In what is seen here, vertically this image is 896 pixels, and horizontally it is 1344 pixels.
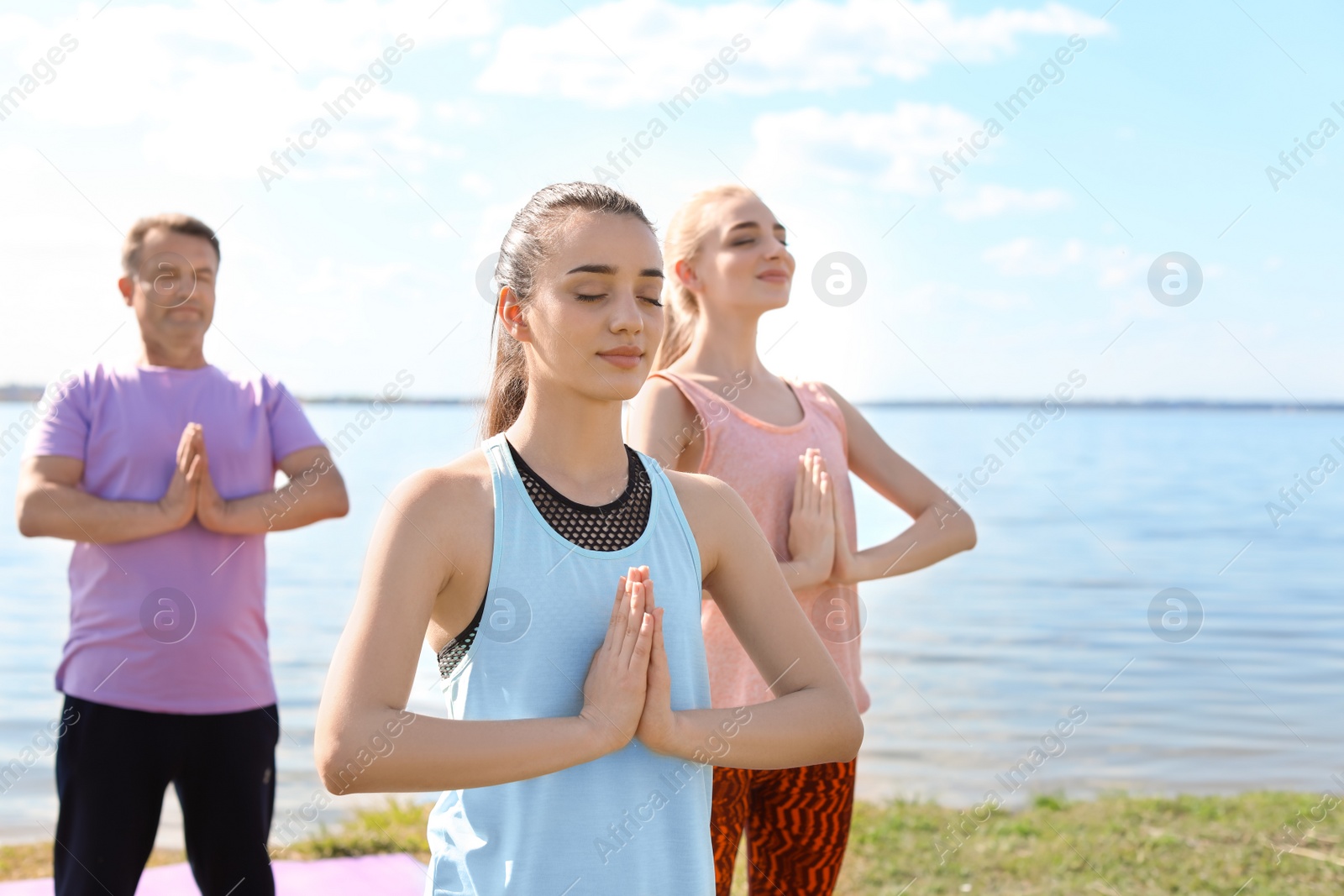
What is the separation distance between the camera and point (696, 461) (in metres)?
2.76

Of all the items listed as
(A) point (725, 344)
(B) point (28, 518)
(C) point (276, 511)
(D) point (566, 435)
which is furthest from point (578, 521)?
(B) point (28, 518)

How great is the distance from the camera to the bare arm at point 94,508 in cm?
307

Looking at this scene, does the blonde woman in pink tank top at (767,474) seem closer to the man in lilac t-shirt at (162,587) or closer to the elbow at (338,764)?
the elbow at (338,764)

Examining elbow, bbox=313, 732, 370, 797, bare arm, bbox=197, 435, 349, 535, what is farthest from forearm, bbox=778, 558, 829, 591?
bare arm, bbox=197, 435, 349, 535

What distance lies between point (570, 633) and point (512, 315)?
1.81 feet

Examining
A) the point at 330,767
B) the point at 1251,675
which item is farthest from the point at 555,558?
the point at 1251,675

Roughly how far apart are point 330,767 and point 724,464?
1.36m

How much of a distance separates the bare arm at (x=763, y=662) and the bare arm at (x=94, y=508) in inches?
67.8

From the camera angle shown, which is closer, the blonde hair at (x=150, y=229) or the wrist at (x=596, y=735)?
the wrist at (x=596, y=735)

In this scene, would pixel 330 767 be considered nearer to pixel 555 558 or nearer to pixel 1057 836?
pixel 555 558

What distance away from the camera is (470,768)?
161 cm

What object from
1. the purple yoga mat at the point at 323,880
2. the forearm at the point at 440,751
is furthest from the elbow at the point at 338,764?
the purple yoga mat at the point at 323,880

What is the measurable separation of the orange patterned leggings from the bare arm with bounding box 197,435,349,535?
138 centimetres

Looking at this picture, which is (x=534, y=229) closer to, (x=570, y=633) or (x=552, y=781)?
(x=570, y=633)
